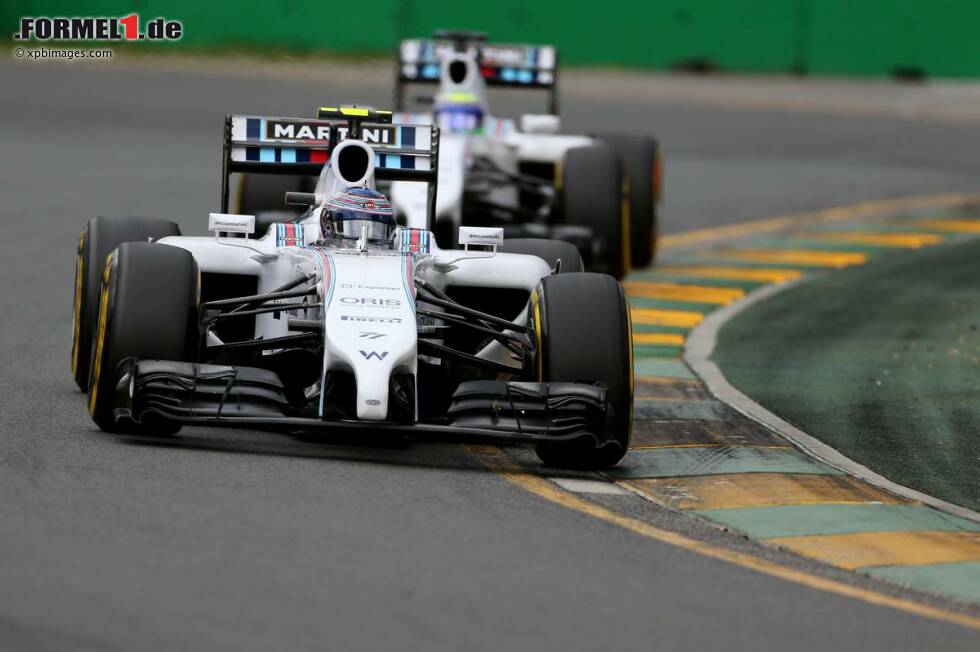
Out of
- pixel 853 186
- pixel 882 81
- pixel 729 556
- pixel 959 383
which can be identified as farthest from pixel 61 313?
pixel 882 81

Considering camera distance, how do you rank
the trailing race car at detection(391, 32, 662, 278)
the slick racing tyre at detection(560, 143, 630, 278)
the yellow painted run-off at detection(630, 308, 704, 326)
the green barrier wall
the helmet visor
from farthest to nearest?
the green barrier wall < the slick racing tyre at detection(560, 143, 630, 278) < the trailing race car at detection(391, 32, 662, 278) < the yellow painted run-off at detection(630, 308, 704, 326) < the helmet visor

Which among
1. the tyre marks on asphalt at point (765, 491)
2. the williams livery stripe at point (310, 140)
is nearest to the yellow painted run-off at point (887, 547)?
the tyre marks on asphalt at point (765, 491)

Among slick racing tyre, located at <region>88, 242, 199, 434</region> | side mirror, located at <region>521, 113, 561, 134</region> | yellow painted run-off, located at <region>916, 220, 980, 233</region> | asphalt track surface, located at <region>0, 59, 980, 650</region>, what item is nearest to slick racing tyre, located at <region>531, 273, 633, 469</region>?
asphalt track surface, located at <region>0, 59, 980, 650</region>

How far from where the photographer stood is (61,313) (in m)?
14.5

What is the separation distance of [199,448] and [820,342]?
6.83 meters

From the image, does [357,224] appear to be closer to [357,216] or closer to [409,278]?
[357,216]

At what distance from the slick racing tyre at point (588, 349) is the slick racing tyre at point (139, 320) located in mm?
1796

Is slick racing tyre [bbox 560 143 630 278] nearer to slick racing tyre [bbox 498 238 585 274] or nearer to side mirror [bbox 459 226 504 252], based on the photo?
slick racing tyre [bbox 498 238 585 274]

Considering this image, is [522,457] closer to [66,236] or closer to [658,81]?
[66,236]

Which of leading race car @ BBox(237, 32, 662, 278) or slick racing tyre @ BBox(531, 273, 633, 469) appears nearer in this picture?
slick racing tyre @ BBox(531, 273, 633, 469)

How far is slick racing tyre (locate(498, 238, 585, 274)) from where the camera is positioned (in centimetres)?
1133

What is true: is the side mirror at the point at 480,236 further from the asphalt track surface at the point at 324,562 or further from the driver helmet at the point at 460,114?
the driver helmet at the point at 460,114

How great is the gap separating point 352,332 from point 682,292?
8603mm

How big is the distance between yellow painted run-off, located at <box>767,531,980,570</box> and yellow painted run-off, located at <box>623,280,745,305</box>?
840cm
